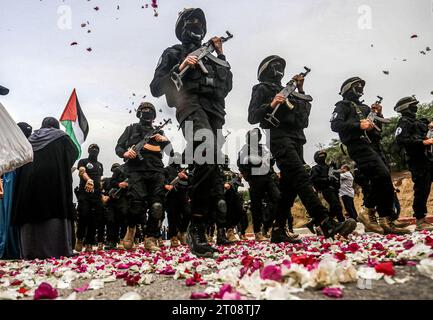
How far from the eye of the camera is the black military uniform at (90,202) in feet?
29.5

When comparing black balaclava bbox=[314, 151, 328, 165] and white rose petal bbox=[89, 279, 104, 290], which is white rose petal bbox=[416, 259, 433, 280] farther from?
black balaclava bbox=[314, 151, 328, 165]

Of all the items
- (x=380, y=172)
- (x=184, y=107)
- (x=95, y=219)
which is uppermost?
(x=184, y=107)

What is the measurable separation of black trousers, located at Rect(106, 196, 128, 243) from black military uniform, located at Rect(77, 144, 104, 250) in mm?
394

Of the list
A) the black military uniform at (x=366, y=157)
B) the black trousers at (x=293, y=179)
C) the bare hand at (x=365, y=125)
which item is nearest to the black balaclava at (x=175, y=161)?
the black trousers at (x=293, y=179)

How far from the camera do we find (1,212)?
6.68 meters

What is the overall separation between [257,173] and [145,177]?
2677 millimetres

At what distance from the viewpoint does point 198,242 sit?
145 inches

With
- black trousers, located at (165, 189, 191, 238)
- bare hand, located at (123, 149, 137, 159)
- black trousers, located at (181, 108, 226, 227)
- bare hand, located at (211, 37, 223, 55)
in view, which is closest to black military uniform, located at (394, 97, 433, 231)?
bare hand, located at (211, 37, 223, 55)

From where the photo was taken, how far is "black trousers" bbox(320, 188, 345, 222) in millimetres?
8094

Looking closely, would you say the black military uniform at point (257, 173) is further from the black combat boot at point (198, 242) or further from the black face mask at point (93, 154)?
the black combat boot at point (198, 242)

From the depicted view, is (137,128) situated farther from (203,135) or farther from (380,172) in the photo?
(380,172)
